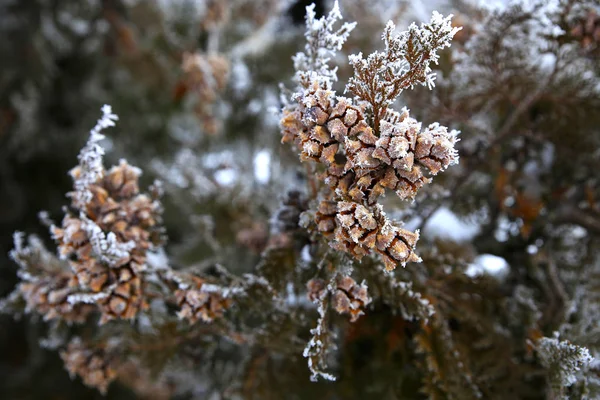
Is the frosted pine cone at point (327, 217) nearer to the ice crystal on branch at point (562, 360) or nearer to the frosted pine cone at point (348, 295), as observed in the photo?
the frosted pine cone at point (348, 295)

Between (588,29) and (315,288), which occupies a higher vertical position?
(588,29)

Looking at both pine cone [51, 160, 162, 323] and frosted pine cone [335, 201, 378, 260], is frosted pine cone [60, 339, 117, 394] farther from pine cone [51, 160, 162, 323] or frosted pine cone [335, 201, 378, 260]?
frosted pine cone [335, 201, 378, 260]

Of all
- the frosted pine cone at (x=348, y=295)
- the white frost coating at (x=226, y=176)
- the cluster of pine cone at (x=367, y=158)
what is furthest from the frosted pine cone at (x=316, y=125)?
the white frost coating at (x=226, y=176)

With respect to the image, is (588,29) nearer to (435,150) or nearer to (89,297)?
(435,150)

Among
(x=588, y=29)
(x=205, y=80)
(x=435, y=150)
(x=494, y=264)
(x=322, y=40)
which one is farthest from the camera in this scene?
(x=205, y=80)

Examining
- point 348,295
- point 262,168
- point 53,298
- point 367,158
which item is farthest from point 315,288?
point 262,168

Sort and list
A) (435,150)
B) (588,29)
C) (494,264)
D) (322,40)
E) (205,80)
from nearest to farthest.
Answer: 1. (435,150)
2. (322,40)
3. (588,29)
4. (494,264)
5. (205,80)
